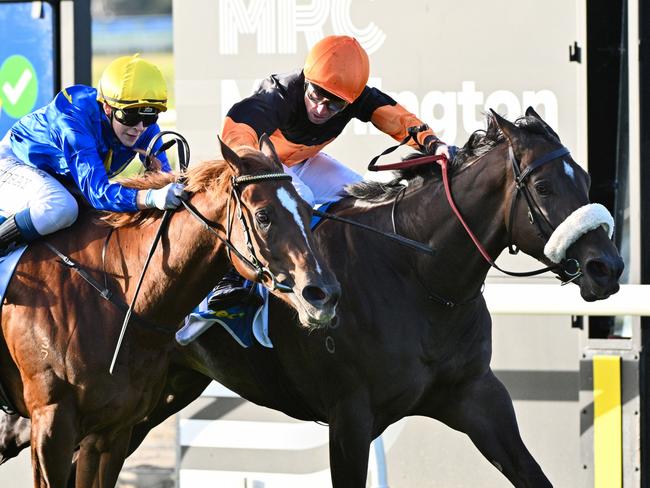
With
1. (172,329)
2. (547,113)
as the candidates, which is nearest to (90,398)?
(172,329)

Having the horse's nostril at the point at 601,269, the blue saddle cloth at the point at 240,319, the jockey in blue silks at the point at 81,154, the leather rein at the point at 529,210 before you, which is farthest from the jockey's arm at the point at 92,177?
the horse's nostril at the point at 601,269

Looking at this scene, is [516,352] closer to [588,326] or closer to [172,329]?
[588,326]

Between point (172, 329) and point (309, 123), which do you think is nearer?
point (172, 329)

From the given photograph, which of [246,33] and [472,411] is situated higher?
[246,33]

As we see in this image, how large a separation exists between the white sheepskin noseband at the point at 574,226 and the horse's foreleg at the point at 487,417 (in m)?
0.75

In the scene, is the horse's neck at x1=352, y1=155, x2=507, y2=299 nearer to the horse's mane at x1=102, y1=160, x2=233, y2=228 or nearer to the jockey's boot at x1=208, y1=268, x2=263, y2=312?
the jockey's boot at x1=208, y1=268, x2=263, y2=312

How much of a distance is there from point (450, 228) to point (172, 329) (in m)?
1.09

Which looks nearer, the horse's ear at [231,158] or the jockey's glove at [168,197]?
the horse's ear at [231,158]

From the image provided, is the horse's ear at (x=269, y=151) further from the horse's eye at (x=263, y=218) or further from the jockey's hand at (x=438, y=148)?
the jockey's hand at (x=438, y=148)

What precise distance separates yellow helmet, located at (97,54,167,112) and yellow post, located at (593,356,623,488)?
7.69 feet

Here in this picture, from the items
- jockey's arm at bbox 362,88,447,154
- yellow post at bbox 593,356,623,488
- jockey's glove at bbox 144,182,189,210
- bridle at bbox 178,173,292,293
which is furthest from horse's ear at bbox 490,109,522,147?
Result: yellow post at bbox 593,356,623,488

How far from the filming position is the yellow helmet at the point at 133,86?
427 centimetres

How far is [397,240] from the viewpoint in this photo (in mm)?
4629

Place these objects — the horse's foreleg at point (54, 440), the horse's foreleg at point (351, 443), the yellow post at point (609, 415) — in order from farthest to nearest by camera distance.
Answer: the yellow post at point (609, 415) < the horse's foreleg at point (351, 443) < the horse's foreleg at point (54, 440)
